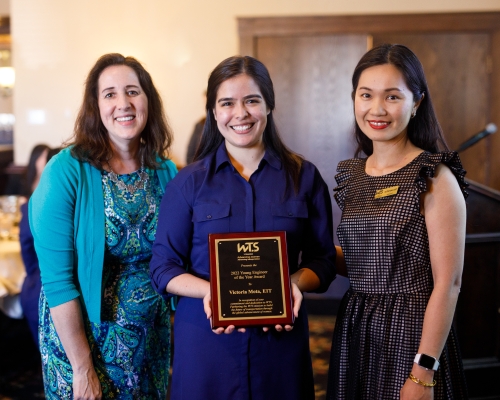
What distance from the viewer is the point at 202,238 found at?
1750mm

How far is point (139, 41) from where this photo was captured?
5688 mm

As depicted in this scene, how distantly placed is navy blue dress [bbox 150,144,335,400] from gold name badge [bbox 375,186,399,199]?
0.17 meters

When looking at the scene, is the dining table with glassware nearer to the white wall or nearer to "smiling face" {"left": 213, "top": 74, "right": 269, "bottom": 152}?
the white wall

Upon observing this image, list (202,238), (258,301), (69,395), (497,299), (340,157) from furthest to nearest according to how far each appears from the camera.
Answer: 1. (340,157)
2. (497,299)
3. (69,395)
4. (202,238)
5. (258,301)

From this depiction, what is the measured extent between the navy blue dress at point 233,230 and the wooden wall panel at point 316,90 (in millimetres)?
3686

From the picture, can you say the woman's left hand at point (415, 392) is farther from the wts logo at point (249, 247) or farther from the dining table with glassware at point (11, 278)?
the dining table with glassware at point (11, 278)

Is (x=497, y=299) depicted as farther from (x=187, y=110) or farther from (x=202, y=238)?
(x=187, y=110)

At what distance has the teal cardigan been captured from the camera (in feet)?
5.98

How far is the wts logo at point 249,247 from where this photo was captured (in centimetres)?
161

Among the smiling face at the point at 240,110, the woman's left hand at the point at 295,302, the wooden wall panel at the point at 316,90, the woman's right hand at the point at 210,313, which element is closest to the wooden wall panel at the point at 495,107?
the wooden wall panel at the point at 316,90

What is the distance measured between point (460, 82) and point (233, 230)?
4.45 meters

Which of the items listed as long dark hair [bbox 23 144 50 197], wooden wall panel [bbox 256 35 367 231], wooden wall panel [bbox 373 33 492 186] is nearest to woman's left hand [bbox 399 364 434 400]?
long dark hair [bbox 23 144 50 197]

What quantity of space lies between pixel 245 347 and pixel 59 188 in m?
0.77

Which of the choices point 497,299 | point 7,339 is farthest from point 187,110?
point 497,299
